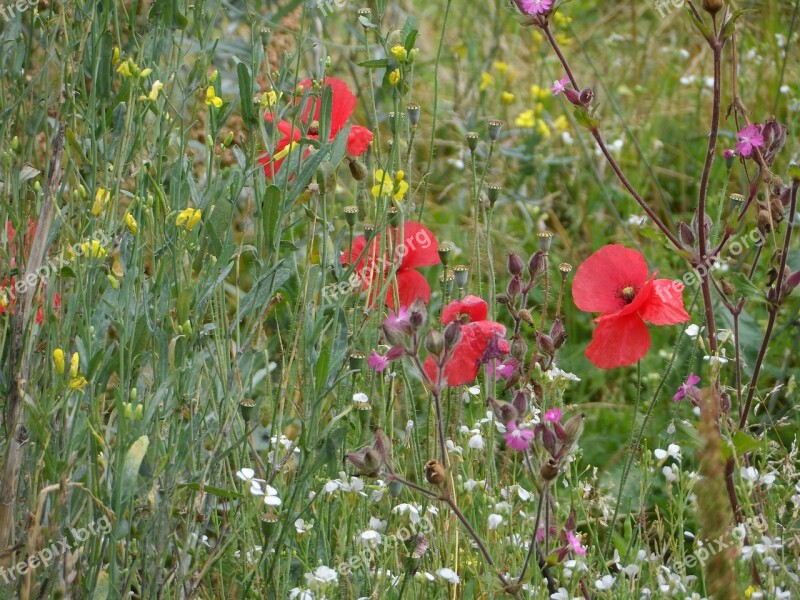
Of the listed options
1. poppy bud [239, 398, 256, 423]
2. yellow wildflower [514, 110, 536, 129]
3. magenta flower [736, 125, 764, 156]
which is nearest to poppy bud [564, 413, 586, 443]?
poppy bud [239, 398, 256, 423]

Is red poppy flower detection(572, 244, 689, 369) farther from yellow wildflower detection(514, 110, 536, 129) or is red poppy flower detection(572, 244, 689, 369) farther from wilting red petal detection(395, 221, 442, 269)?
yellow wildflower detection(514, 110, 536, 129)

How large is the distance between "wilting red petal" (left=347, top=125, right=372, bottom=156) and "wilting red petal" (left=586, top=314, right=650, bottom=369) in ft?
1.67

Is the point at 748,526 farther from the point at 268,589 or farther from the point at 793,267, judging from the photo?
the point at 793,267

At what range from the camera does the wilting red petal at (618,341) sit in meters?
1.75

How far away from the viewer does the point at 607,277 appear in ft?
6.01

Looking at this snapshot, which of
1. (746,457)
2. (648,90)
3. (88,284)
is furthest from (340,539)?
(648,90)

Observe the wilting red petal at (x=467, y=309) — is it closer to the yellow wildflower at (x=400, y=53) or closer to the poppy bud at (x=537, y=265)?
the poppy bud at (x=537, y=265)

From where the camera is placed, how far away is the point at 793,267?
7.54ft

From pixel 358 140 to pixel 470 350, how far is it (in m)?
0.48

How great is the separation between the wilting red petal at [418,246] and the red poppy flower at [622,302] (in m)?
0.25

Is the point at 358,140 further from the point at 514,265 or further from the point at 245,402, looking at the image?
the point at 245,402

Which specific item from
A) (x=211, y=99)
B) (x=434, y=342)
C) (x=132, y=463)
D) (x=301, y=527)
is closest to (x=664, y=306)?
(x=434, y=342)

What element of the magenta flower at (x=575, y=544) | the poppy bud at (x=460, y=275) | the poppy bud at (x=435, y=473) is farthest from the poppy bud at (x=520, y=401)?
the poppy bud at (x=460, y=275)

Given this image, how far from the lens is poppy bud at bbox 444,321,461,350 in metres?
1.33
